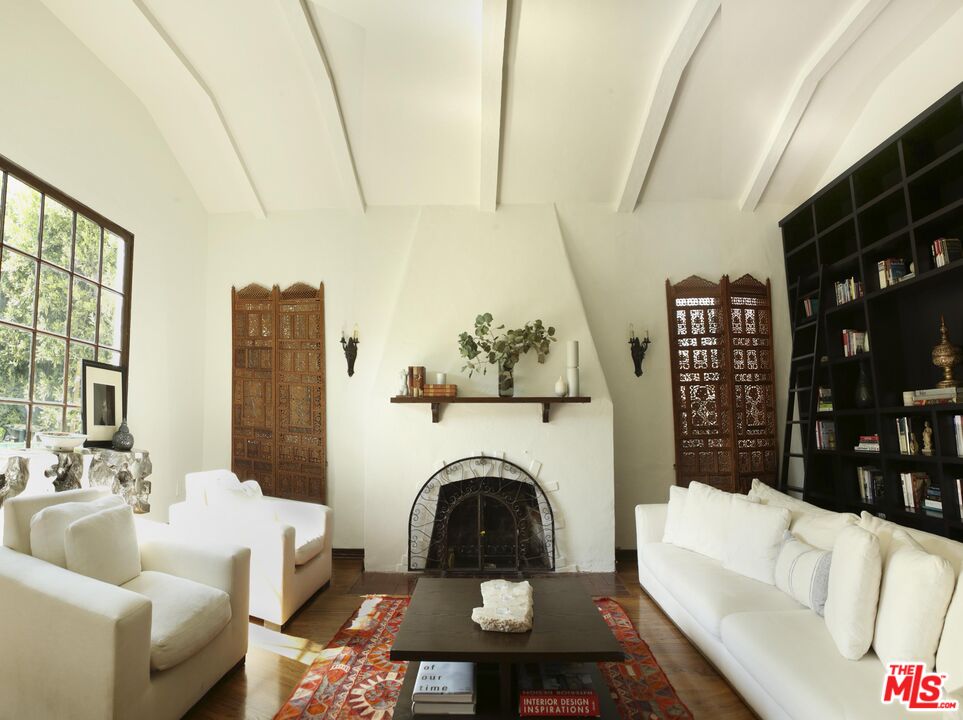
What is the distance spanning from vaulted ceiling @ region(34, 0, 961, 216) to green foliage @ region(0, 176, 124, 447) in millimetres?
1256

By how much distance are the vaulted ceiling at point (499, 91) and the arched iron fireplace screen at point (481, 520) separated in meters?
2.32

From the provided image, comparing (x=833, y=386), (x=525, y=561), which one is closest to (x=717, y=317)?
(x=833, y=386)

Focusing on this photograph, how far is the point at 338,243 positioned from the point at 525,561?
10.3 ft

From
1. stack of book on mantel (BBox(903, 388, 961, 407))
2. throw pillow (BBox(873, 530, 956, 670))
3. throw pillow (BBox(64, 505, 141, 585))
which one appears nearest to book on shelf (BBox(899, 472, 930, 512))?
stack of book on mantel (BBox(903, 388, 961, 407))

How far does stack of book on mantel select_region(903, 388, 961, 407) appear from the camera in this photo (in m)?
3.31

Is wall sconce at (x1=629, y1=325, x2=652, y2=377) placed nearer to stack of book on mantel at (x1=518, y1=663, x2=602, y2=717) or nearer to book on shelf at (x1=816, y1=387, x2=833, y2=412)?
book on shelf at (x1=816, y1=387, x2=833, y2=412)

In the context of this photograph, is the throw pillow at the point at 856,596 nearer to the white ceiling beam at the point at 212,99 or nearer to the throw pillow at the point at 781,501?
the throw pillow at the point at 781,501

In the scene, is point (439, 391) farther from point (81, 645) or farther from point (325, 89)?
point (81, 645)

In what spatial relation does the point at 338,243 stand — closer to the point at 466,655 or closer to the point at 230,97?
the point at 230,97

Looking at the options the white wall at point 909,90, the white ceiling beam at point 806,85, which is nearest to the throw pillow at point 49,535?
the white ceiling beam at point 806,85

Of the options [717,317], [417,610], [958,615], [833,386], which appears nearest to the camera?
[958,615]

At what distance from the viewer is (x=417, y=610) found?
103 inches

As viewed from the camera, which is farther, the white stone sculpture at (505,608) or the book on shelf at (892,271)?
the book on shelf at (892,271)

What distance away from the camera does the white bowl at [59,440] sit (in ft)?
10.2
